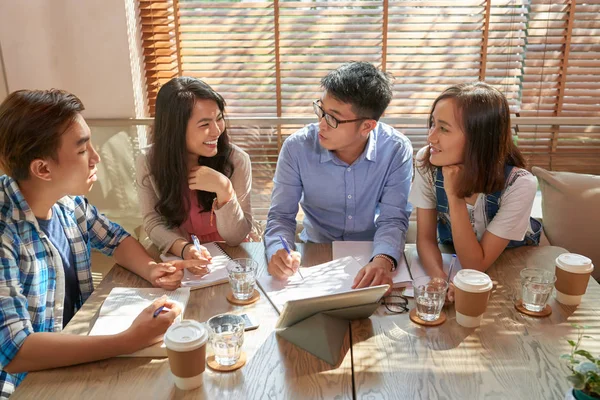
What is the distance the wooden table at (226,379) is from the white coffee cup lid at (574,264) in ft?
2.12

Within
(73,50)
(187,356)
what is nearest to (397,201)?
(187,356)

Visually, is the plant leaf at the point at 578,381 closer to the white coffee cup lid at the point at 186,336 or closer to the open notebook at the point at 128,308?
the white coffee cup lid at the point at 186,336

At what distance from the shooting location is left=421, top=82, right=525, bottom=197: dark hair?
1694 millimetres

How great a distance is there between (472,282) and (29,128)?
1.25 m

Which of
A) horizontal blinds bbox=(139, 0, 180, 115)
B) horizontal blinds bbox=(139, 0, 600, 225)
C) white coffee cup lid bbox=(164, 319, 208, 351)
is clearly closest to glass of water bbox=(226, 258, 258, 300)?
white coffee cup lid bbox=(164, 319, 208, 351)

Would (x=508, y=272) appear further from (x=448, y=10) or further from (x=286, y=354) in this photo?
(x=448, y=10)

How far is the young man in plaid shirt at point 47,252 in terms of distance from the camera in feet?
3.86

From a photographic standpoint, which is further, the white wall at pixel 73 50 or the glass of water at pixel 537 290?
the white wall at pixel 73 50

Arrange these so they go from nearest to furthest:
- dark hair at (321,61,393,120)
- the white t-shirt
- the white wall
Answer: the white t-shirt < dark hair at (321,61,393,120) < the white wall

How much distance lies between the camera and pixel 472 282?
1323 millimetres

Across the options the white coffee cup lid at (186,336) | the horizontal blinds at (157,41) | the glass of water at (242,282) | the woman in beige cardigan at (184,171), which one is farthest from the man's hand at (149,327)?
the horizontal blinds at (157,41)

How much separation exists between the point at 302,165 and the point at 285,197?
0.14m

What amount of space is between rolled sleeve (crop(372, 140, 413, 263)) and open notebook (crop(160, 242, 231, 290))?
54 centimetres

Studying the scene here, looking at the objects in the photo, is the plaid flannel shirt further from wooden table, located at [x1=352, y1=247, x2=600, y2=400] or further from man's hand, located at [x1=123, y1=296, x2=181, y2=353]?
wooden table, located at [x1=352, y1=247, x2=600, y2=400]
